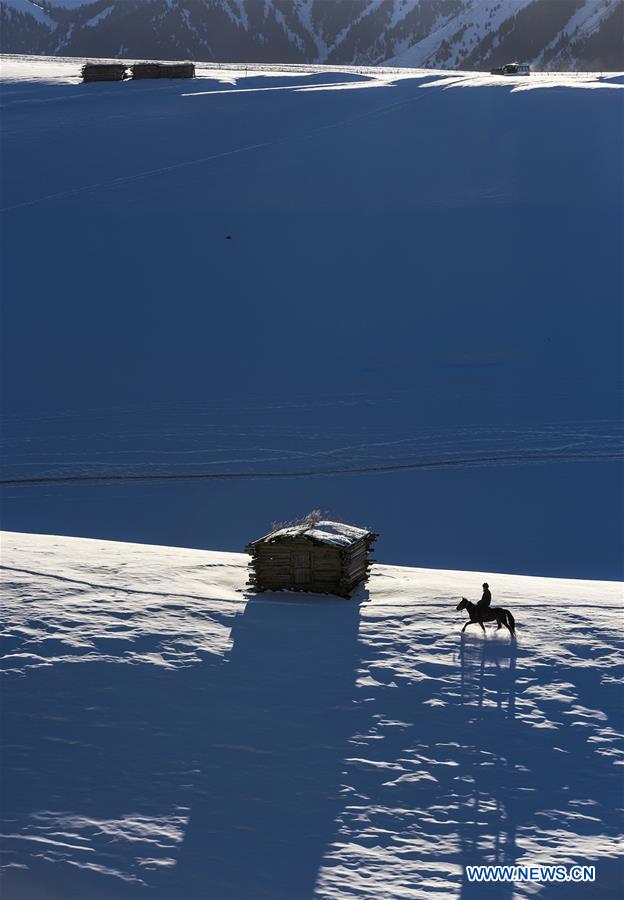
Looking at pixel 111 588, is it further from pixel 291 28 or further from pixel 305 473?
pixel 291 28

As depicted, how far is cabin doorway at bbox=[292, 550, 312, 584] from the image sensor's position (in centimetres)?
1308

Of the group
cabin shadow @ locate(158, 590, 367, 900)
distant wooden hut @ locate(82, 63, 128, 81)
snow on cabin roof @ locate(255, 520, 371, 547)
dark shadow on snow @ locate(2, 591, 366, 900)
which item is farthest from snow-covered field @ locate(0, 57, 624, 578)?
dark shadow on snow @ locate(2, 591, 366, 900)

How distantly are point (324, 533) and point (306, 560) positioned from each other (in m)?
0.39

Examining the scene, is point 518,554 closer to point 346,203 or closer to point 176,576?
point 176,576

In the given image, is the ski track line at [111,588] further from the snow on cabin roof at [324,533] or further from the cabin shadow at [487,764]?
the cabin shadow at [487,764]

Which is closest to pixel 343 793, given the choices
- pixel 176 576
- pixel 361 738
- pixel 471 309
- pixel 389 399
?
pixel 361 738

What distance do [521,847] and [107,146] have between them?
30.6 m

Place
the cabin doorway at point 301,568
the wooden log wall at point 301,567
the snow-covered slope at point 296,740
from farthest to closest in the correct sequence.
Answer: the cabin doorway at point 301,568 → the wooden log wall at point 301,567 → the snow-covered slope at point 296,740

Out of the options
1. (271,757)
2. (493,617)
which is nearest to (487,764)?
(271,757)

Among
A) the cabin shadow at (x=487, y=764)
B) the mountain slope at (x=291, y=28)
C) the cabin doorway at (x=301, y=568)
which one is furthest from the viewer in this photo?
the mountain slope at (x=291, y=28)

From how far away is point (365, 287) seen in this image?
91.5 ft

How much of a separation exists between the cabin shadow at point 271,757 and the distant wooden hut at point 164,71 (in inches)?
1328

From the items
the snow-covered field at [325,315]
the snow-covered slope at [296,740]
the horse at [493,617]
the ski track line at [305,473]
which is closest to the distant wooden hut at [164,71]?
the snow-covered field at [325,315]

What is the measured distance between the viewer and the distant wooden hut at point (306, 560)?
1291 centimetres
